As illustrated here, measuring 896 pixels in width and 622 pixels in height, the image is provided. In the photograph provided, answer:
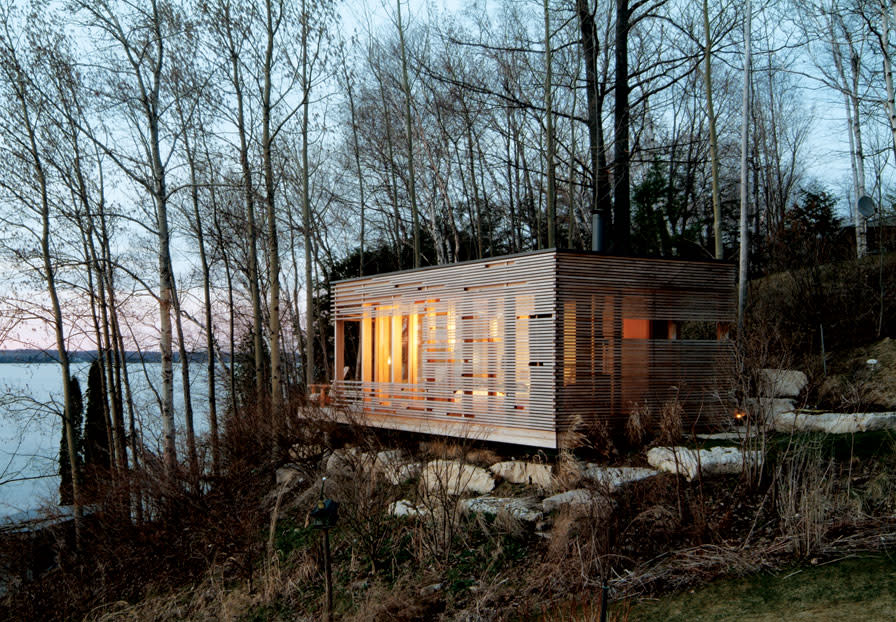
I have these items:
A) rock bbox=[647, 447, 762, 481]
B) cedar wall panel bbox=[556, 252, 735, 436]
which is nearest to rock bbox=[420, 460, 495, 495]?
cedar wall panel bbox=[556, 252, 735, 436]

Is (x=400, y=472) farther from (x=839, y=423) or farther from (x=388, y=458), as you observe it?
(x=839, y=423)

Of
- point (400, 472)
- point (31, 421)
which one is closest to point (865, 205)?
point (400, 472)

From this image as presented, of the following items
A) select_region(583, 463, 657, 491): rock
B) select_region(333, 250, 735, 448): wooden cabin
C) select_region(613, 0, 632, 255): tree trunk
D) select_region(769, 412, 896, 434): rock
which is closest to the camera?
select_region(583, 463, 657, 491): rock

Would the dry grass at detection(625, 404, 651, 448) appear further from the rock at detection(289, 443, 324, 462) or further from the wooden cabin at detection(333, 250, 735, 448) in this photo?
the rock at detection(289, 443, 324, 462)

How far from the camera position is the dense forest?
11.8 m

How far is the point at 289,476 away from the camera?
395 inches

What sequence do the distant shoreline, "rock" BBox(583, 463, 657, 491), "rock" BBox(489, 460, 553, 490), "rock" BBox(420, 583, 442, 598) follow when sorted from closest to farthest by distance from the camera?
"rock" BBox(420, 583, 442, 598), "rock" BBox(583, 463, 657, 491), "rock" BBox(489, 460, 553, 490), the distant shoreline

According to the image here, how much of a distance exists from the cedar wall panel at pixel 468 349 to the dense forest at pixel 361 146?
1.87 meters

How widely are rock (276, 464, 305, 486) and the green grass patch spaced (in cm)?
593

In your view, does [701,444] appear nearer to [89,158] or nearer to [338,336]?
[338,336]

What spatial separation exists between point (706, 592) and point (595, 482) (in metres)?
1.47

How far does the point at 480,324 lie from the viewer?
888 cm

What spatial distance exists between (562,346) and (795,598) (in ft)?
12.7

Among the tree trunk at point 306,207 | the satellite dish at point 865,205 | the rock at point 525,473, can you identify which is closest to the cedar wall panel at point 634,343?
the rock at point 525,473
